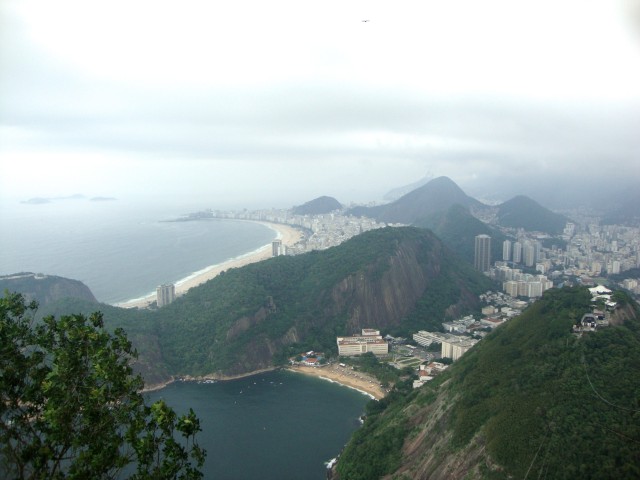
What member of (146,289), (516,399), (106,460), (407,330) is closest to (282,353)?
(407,330)

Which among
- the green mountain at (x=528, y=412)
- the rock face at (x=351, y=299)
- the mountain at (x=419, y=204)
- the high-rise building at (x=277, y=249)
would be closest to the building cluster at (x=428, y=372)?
the green mountain at (x=528, y=412)

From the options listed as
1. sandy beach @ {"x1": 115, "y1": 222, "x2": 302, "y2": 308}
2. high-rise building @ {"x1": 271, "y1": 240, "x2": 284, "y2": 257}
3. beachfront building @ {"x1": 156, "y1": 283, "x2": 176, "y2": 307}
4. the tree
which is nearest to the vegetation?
the tree

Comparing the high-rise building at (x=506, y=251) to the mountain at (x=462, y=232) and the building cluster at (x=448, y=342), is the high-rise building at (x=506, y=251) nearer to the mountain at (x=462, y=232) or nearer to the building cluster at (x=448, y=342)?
the mountain at (x=462, y=232)

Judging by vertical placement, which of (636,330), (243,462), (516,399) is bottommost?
(243,462)

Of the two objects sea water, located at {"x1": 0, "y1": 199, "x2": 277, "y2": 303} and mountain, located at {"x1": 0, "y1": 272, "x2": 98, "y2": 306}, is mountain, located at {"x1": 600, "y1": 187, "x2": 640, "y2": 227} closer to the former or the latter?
sea water, located at {"x1": 0, "y1": 199, "x2": 277, "y2": 303}

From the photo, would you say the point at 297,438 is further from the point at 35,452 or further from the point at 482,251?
the point at 482,251

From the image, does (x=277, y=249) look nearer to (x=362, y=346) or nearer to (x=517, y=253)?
(x=517, y=253)
